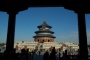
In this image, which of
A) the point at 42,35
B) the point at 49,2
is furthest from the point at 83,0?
the point at 42,35

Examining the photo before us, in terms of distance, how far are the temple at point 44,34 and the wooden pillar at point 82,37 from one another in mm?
44996

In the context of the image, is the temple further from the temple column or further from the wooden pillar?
the wooden pillar

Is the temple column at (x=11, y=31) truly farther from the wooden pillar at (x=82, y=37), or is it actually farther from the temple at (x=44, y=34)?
the temple at (x=44, y=34)

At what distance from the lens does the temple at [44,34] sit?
56.0 m

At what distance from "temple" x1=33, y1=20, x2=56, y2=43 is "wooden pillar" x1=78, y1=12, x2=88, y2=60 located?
45.0 meters

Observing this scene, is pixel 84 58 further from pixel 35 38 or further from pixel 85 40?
pixel 35 38

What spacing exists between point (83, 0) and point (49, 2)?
2054 mm

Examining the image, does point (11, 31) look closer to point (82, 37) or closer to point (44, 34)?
point (82, 37)

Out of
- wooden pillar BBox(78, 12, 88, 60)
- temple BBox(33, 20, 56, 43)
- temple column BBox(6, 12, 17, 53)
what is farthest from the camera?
temple BBox(33, 20, 56, 43)

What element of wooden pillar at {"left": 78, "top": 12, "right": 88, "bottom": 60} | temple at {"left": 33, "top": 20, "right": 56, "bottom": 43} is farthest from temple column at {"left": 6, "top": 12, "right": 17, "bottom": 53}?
temple at {"left": 33, "top": 20, "right": 56, "bottom": 43}

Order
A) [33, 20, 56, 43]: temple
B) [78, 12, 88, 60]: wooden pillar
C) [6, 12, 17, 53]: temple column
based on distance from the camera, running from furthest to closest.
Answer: [33, 20, 56, 43]: temple → [6, 12, 17, 53]: temple column → [78, 12, 88, 60]: wooden pillar

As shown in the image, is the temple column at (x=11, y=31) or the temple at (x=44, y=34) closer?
the temple column at (x=11, y=31)

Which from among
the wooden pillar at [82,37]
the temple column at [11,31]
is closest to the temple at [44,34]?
the temple column at [11,31]

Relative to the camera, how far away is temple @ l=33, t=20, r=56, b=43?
184ft
